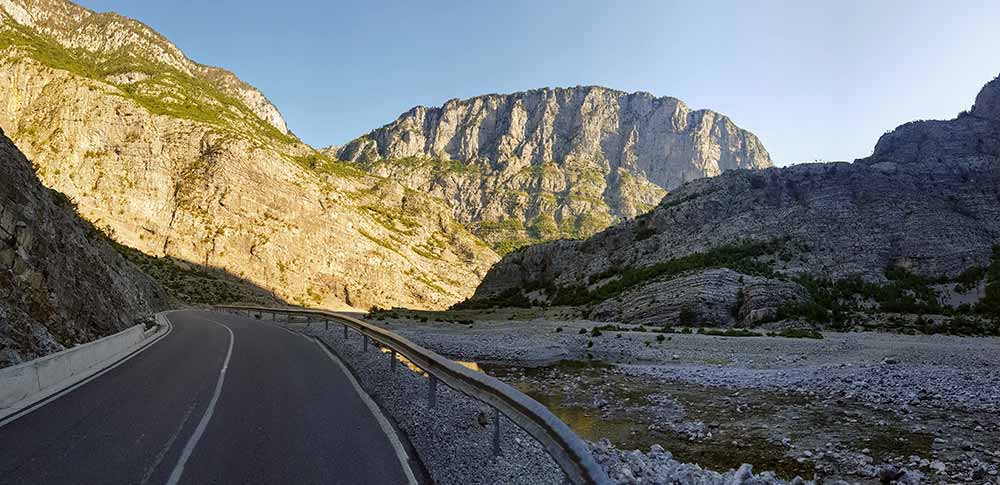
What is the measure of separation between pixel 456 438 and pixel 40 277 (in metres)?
17.8

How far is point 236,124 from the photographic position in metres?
153

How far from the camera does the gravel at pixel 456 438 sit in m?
6.67

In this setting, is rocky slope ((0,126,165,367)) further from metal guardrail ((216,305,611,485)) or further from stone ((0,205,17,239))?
metal guardrail ((216,305,611,485))

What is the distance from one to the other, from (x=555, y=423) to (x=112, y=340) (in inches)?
698

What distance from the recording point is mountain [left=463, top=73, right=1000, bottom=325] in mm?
41281

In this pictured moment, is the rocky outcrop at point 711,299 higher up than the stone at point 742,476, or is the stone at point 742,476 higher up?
the rocky outcrop at point 711,299

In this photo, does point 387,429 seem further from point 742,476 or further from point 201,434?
point 742,476

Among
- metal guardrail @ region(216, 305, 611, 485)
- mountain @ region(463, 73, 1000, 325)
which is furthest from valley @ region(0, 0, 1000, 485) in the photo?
mountain @ region(463, 73, 1000, 325)

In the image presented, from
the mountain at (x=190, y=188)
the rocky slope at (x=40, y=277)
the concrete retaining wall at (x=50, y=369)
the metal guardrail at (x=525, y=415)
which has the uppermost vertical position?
the mountain at (x=190, y=188)

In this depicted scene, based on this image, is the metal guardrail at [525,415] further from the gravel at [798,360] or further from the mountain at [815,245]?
the mountain at [815,245]

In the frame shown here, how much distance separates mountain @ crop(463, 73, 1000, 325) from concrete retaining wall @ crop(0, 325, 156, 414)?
38.6m

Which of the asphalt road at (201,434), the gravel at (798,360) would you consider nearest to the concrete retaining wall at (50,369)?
the asphalt road at (201,434)

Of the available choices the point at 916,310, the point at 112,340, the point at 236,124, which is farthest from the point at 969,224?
the point at 236,124

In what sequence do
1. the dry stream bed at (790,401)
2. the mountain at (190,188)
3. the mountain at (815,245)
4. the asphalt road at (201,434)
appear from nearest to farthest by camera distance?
the asphalt road at (201,434) < the dry stream bed at (790,401) < the mountain at (815,245) < the mountain at (190,188)
